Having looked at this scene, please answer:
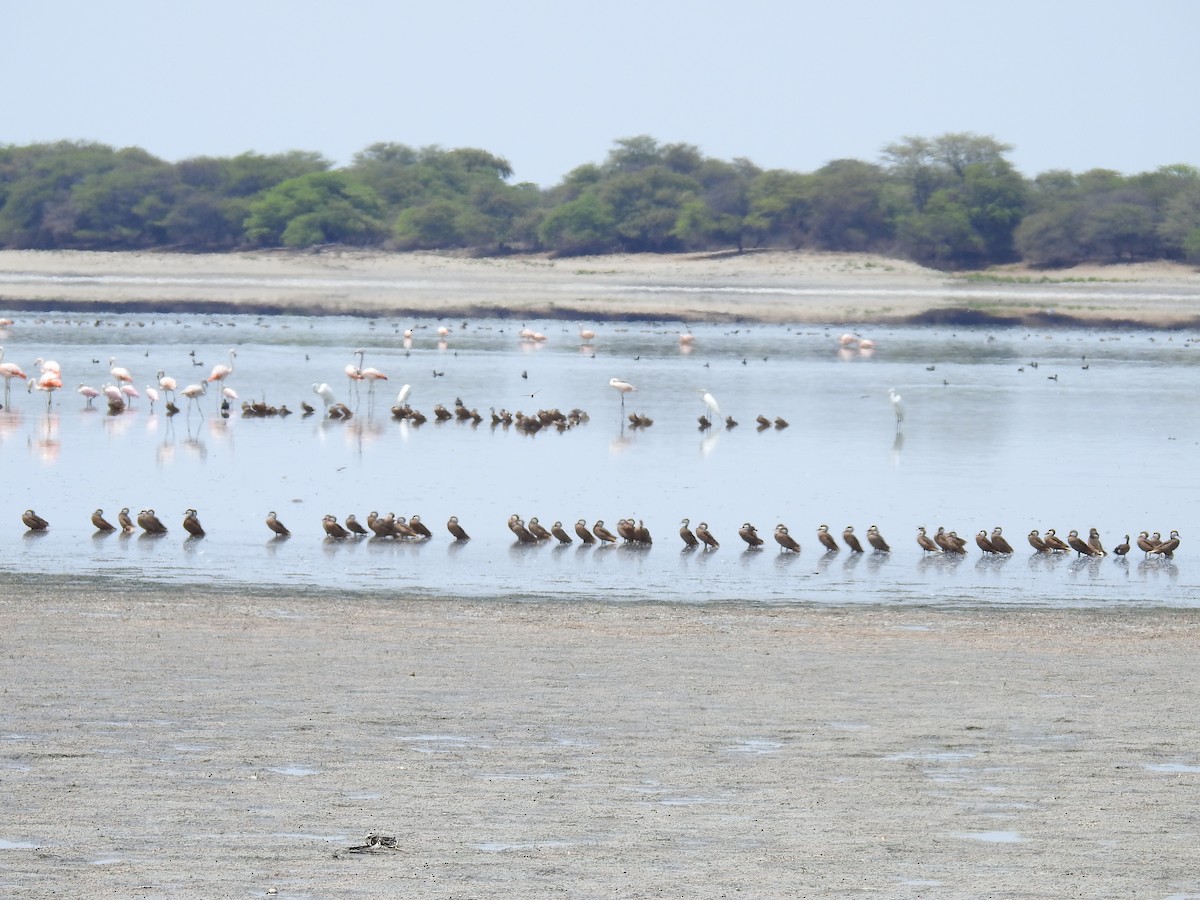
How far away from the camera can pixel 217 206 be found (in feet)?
277

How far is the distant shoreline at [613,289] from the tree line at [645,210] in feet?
9.02

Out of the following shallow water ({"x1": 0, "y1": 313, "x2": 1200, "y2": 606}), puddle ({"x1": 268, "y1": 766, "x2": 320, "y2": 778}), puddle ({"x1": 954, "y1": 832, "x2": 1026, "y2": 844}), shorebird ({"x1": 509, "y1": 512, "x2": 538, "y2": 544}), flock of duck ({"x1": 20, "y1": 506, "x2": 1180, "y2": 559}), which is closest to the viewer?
puddle ({"x1": 954, "y1": 832, "x2": 1026, "y2": 844})

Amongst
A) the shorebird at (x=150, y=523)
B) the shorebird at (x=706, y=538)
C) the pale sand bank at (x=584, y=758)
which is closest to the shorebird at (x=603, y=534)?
the shorebird at (x=706, y=538)

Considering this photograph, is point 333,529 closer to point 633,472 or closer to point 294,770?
point 633,472

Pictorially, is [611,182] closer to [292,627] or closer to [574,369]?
[574,369]

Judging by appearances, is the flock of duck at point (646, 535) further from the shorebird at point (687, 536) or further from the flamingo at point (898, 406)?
the flamingo at point (898, 406)

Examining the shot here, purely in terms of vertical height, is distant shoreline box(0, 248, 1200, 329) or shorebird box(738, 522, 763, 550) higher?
distant shoreline box(0, 248, 1200, 329)

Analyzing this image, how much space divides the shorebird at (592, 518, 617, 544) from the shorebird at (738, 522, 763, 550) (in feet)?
3.67

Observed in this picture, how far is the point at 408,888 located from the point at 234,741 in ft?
7.34

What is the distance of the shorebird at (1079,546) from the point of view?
1641 centimetres

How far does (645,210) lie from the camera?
8181 centimetres

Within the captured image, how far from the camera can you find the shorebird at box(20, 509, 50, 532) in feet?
53.5

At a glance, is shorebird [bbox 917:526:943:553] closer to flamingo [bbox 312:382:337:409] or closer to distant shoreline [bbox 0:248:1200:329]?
flamingo [bbox 312:382:337:409]

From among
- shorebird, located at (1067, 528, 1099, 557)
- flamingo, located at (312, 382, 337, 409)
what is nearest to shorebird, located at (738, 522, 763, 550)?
shorebird, located at (1067, 528, 1099, 557)
